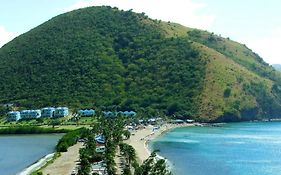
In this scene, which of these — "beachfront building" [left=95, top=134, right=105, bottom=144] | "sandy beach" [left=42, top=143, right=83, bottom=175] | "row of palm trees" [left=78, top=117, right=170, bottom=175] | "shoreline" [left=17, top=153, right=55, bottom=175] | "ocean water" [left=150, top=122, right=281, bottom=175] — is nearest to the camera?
"row of palm trees" [left=78, top=117, right=170, bottom=175]

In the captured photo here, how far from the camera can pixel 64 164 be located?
99500 mm

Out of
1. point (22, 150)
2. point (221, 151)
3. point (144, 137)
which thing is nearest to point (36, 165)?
point (22, 150)

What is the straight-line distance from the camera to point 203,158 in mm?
112250

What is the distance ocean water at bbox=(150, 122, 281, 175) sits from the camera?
98.0 metres

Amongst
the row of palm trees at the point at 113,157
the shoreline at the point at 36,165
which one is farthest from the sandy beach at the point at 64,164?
the row of palm trees at the point at 113,157

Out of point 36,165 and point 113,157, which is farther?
point 36,165

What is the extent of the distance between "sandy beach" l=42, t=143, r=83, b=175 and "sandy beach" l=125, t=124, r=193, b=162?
1374 centimetres

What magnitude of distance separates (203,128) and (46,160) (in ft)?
321

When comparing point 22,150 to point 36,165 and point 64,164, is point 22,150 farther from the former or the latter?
point 64,164

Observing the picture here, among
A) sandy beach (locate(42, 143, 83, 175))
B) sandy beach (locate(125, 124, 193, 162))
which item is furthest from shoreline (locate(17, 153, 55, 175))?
sandy beach (locate(125, 124, 193, 162))

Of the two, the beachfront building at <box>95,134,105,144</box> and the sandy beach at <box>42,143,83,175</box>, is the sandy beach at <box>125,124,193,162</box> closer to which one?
the beachfront building at <box>95,134,105,144</box>

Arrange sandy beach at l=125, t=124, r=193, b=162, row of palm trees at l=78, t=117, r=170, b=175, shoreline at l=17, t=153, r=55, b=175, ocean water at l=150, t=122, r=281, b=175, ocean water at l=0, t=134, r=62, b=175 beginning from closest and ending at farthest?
row of palm trees at l=78, t=117, r=170, b=175, shoreline at l=17, t=153, r=55, b=175, ocean water at l=150, t=122, r=281, b=175, ocean water at l=0, t=134, r=62, b=175, sandy beach at l=125, t=124, r=193, b=162

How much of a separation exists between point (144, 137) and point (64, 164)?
55.2 metres

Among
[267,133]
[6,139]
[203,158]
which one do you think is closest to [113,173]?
[203,158]
